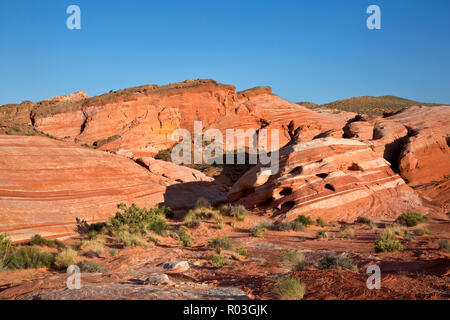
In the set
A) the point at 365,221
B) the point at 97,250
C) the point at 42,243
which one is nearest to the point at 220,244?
the point at 97,250

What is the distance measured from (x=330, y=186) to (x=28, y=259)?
11786 millimetres

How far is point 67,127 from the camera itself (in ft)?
126

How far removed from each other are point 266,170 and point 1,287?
1204 centimetres

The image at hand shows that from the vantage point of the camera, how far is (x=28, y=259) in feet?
24.9

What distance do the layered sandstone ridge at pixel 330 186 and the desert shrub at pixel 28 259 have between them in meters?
8.93

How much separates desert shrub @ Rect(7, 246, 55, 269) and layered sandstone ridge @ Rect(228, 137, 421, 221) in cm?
893

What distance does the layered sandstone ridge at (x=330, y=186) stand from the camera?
543 inches

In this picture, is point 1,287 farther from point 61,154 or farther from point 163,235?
point 61,154

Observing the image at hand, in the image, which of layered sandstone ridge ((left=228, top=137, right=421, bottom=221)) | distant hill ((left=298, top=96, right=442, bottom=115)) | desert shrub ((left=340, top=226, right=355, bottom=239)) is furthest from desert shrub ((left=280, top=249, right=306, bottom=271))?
distant hill ((left=298, top=96, right=442, bottom=115))

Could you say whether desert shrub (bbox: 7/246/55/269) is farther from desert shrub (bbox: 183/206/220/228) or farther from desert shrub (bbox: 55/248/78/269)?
desert shrub (bbox: 183/206/220/228)

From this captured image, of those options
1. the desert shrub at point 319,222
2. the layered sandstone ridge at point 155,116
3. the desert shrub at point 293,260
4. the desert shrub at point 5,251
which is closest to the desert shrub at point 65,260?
the desert shrub at point 5,251

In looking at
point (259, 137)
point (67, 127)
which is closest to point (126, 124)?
point (67, 127)

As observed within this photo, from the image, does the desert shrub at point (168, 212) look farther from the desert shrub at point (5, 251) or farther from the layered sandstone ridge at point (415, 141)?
the layered sandstone ridge at point (415, 141)

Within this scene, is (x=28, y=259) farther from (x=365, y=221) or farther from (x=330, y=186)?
(x=330, y=186)
